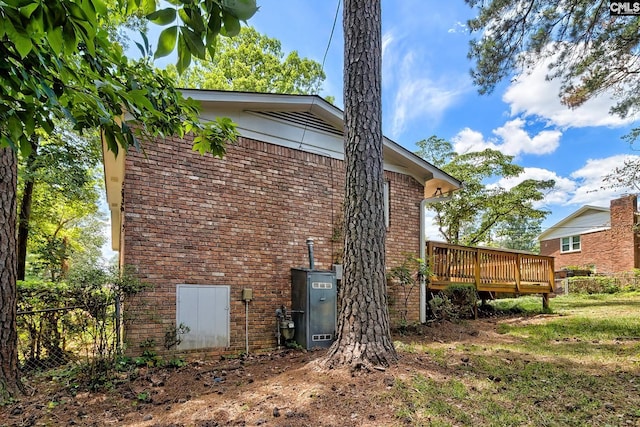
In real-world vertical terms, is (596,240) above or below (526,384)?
above

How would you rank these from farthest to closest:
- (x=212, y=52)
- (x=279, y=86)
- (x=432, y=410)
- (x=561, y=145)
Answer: (x=561, y=145), (x=279, y=86), (x=432, y=410), (x=212, y=52)

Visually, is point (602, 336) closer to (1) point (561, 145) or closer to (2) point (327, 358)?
(2) point (327, 358)

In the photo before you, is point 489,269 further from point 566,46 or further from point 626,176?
point 566,46

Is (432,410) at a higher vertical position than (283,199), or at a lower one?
lower

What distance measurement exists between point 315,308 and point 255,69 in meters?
17.3

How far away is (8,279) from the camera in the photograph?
12.7ft

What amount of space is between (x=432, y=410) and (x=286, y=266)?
3820 mm

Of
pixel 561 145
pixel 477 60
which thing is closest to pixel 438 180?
pixel 477 60

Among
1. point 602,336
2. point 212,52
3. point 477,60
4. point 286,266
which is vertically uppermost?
point 477,60

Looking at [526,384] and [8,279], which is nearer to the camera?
[8,279]

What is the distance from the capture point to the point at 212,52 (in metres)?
1.44

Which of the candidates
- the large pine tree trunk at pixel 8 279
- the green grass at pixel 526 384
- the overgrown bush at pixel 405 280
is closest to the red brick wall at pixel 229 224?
the large pine tree trunk at pixel 8 279

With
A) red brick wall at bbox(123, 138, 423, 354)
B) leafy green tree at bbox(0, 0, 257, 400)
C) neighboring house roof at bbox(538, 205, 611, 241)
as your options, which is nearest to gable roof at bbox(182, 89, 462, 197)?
red brick wall at bbox(123, 138, 423, 354)

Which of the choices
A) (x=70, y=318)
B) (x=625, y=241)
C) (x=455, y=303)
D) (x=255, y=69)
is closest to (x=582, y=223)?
(x=625, y=241)
